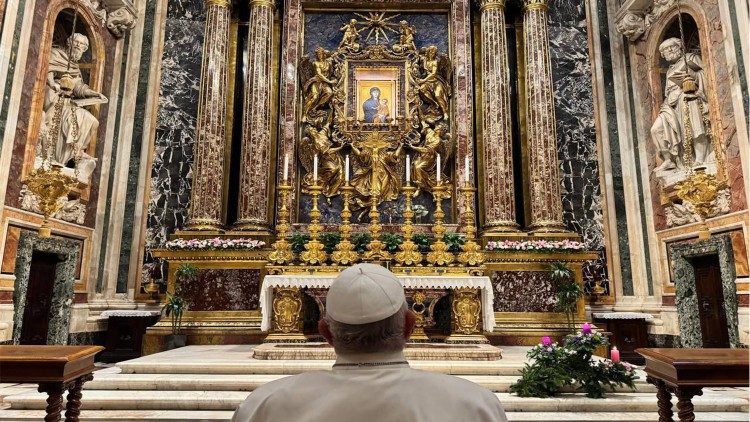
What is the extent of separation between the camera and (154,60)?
11.8 meters

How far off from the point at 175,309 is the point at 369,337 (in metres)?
8.35

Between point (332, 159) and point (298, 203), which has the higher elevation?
point (332, 159)

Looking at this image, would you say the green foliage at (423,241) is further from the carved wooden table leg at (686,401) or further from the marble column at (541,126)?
the carved wooden table leg at (686,401)

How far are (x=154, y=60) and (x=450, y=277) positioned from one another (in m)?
8.32

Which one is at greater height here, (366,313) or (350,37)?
(350,37)

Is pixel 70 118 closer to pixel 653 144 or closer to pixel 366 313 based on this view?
pixel 366 313

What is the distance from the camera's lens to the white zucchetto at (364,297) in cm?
168

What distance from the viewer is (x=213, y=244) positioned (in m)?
9.81

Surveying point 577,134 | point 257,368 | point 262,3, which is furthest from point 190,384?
point 577,134

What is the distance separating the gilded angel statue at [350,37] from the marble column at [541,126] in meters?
3.67

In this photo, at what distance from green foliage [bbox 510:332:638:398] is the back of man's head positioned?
459cm

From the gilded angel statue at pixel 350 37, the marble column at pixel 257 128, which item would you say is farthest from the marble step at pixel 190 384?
the gilded angel statue at pixel 350 37

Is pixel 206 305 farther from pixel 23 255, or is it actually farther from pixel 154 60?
pixel 154 60

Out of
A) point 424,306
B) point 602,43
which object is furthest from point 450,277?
point 602,43
